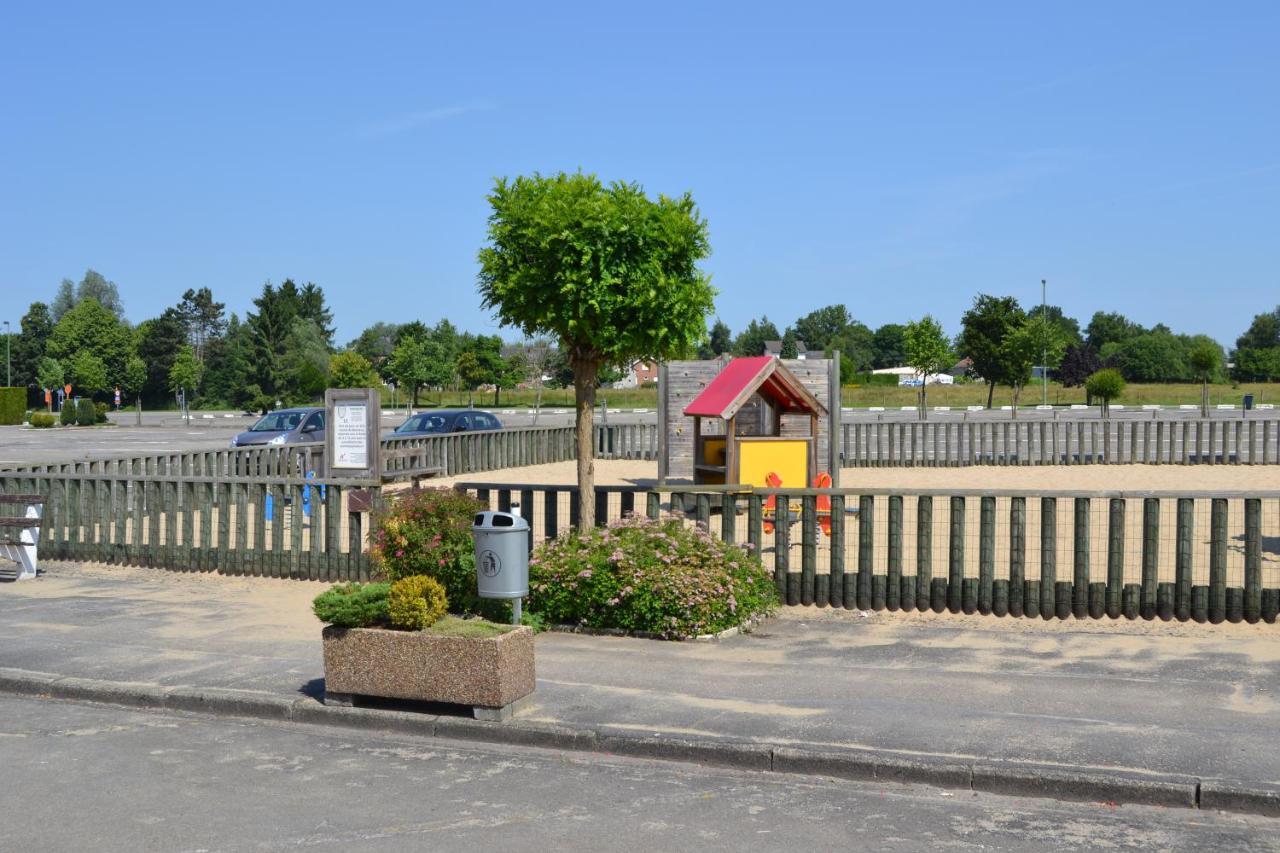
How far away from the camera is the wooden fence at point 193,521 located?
14.3 m

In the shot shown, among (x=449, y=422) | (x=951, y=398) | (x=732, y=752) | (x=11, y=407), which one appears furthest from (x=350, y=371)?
(x=732, y=752)

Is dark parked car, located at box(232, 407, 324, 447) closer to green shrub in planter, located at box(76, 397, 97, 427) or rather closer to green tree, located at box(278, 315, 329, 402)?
green shrub in planter, located at box(76, 397, 97, 427)

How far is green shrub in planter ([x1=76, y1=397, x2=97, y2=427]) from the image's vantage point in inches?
2758

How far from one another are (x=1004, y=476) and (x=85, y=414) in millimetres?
57225

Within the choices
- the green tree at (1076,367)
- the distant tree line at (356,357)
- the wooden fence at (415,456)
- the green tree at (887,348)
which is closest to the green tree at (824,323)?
the green tree at (887,348)

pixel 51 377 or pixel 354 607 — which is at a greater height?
pixel 51 377

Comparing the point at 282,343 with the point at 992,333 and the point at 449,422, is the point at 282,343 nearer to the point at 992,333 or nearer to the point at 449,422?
the point at 992,333

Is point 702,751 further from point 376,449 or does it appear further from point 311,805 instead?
point 376,449

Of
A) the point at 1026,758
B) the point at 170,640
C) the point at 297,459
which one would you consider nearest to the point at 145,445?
the point at 297,459

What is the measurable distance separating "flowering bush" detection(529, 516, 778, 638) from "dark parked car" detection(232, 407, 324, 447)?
1844cm

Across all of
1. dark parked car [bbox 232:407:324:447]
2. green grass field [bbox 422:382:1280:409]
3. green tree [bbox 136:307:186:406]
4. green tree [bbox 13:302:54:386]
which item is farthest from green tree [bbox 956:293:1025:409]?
green tree [bbox 13:302:54:386]

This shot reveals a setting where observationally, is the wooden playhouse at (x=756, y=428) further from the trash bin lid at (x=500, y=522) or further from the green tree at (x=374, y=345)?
the green tree at (x=374, y=345)

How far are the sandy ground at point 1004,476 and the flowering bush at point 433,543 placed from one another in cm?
1257

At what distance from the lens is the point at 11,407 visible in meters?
74.7
